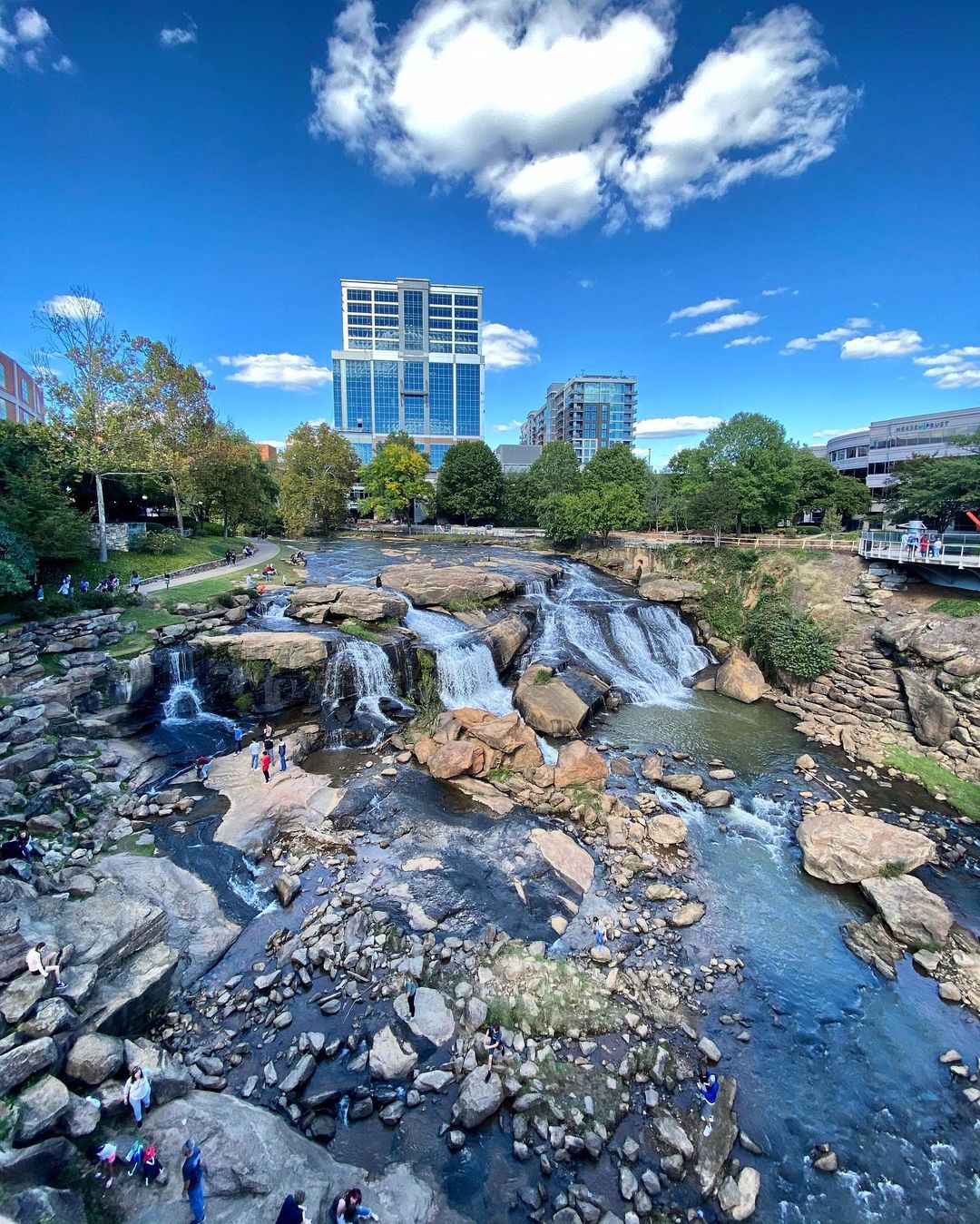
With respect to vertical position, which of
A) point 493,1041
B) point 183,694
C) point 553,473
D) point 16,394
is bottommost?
point 493,1041

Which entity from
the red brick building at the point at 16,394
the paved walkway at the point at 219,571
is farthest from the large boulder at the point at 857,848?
the red brick building at the point at 16,394

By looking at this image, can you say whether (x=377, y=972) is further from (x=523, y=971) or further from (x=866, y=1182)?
(x=866, y=1182)

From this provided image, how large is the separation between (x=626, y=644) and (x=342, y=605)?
14.8m

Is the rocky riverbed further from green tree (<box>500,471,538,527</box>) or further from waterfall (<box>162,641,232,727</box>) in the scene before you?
green tree (<box>500,471,538,527</box>)

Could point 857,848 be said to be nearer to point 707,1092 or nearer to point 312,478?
point 707,1092

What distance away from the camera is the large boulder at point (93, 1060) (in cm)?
→ 729

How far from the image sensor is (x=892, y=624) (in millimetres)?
23594

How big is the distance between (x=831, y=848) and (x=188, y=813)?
55.7 feet

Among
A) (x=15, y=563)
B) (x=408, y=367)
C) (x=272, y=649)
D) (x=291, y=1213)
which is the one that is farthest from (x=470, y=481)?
(x=408, y=367)

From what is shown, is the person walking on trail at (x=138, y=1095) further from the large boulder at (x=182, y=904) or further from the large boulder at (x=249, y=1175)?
the large boulder at (x=182, y=904)

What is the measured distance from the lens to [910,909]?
11703mm

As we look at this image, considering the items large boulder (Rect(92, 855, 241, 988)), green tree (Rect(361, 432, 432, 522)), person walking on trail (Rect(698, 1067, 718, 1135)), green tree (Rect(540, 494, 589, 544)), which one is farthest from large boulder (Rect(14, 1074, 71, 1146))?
green tree (Rect(361, 432, 432, 522))

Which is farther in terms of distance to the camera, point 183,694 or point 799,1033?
point 183,694

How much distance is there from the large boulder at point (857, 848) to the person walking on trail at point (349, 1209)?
11.9 meters
